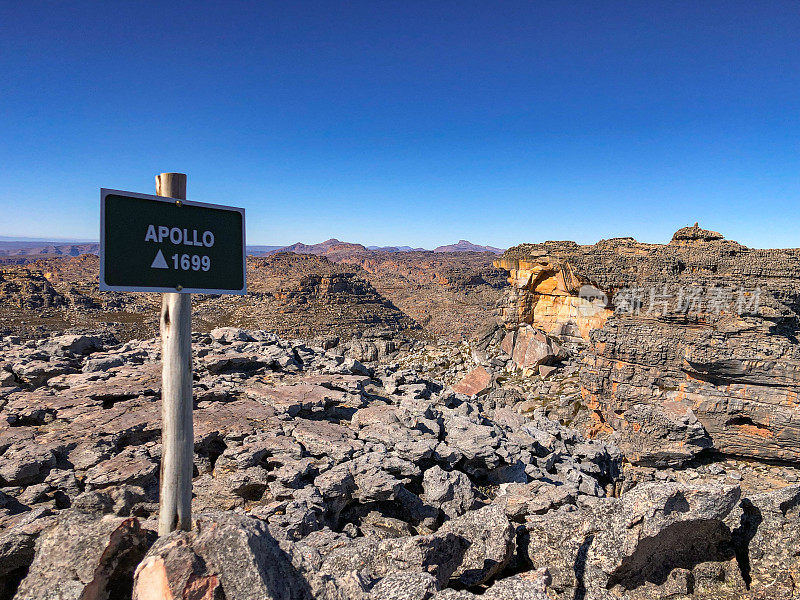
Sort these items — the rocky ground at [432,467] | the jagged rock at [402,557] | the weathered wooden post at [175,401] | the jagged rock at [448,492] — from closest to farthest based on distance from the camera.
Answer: the weathered wooden post at [175,401]
the rocky ground at [432,467]
the jagged rock at [402,557]
the jagged rock at [448,492]

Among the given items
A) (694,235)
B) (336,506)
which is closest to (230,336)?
(336,506)

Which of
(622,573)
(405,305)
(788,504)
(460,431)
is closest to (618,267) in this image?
(460,431)

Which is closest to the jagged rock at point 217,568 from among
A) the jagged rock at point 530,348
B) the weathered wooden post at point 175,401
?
the weathered wooden post at point 175,401

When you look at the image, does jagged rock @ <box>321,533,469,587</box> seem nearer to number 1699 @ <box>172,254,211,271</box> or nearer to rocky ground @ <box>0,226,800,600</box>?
rocky ground @ <box>0,226,800,600</box>

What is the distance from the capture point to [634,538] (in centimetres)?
454

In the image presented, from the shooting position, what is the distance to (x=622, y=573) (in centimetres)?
459

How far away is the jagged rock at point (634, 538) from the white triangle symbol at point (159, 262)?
15.9ft

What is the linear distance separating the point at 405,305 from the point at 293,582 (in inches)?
3576

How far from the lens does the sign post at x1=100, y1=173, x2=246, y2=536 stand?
8.72ft

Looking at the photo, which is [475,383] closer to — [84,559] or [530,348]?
[530,348]

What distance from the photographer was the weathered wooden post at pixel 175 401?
2959 millimetres

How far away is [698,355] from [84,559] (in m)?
18.2

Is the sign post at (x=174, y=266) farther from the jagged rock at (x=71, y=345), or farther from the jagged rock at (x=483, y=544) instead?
the jagged rock at (x=71, y=345)

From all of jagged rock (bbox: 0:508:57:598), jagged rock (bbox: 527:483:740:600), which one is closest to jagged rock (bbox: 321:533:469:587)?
jagged rock (bbox: 527:483:740:600)
